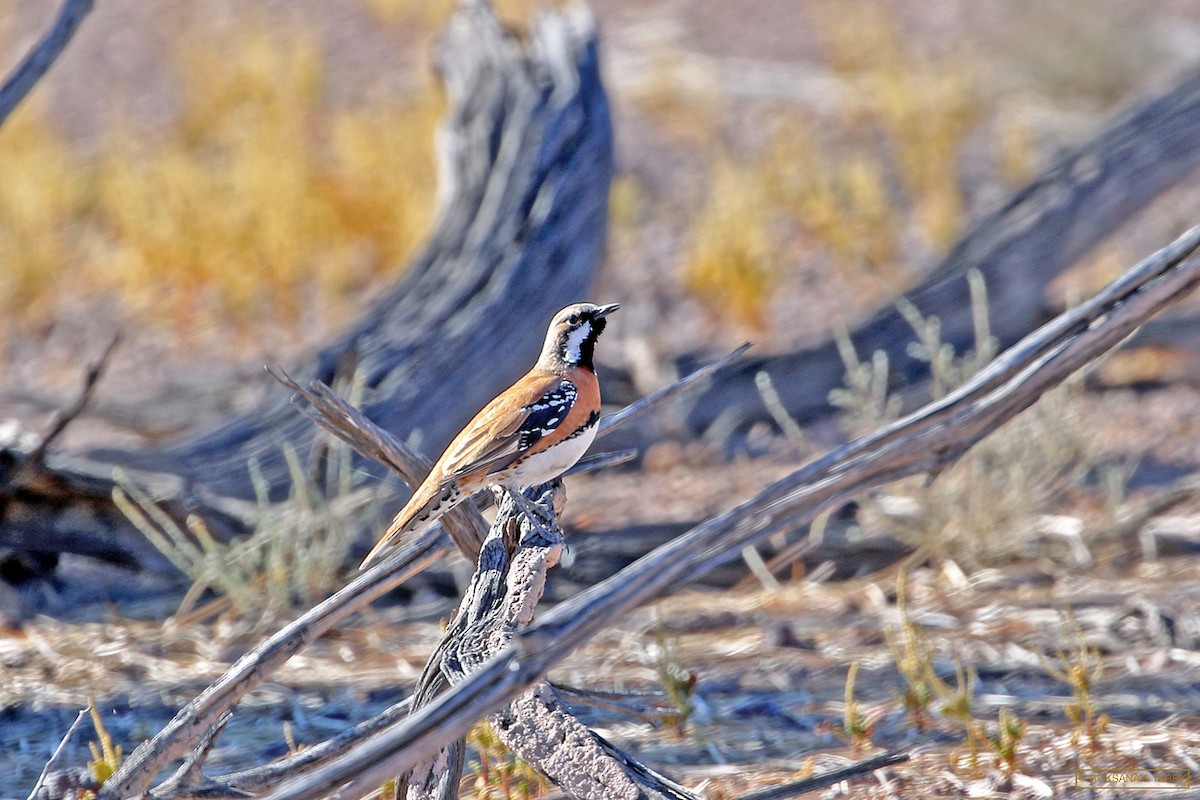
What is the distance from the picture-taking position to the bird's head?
347cm

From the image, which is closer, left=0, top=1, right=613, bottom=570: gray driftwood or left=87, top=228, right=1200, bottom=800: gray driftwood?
left=87, top=228, right=1200, bottom=800: gray driftwood

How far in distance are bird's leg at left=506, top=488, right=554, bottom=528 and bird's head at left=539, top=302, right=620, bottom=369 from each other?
0.46 metres

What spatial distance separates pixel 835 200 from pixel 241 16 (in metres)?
6.94

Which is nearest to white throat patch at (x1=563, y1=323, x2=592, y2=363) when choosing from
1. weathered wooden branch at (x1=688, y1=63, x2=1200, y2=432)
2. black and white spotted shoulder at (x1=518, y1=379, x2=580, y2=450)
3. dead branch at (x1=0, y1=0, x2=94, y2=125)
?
black and white spotted shoulder at (x1=518, y1=379, x2=580, y2=450)

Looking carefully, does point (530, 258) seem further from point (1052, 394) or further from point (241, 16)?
point (241, 16)

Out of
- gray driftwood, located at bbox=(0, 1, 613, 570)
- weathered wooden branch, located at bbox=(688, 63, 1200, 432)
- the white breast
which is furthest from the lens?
weathered wooden branch, located at bbox=(688, 63, 1200, 432)

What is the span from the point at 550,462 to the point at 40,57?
2477mm

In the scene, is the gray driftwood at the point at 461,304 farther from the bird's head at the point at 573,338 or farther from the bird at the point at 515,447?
the bird at the point at 515,447

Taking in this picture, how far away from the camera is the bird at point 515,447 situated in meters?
3.01

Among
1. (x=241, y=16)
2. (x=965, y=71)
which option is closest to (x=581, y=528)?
(x=965, y=71)

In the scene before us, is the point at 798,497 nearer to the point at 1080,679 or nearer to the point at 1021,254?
the point at 1080,679

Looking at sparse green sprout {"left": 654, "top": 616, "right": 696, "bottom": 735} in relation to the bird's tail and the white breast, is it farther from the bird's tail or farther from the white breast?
the bird's tail

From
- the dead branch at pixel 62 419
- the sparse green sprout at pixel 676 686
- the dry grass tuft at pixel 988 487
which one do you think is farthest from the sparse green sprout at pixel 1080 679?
the dead branch at pixel 62 419

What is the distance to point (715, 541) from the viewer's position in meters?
2.03
